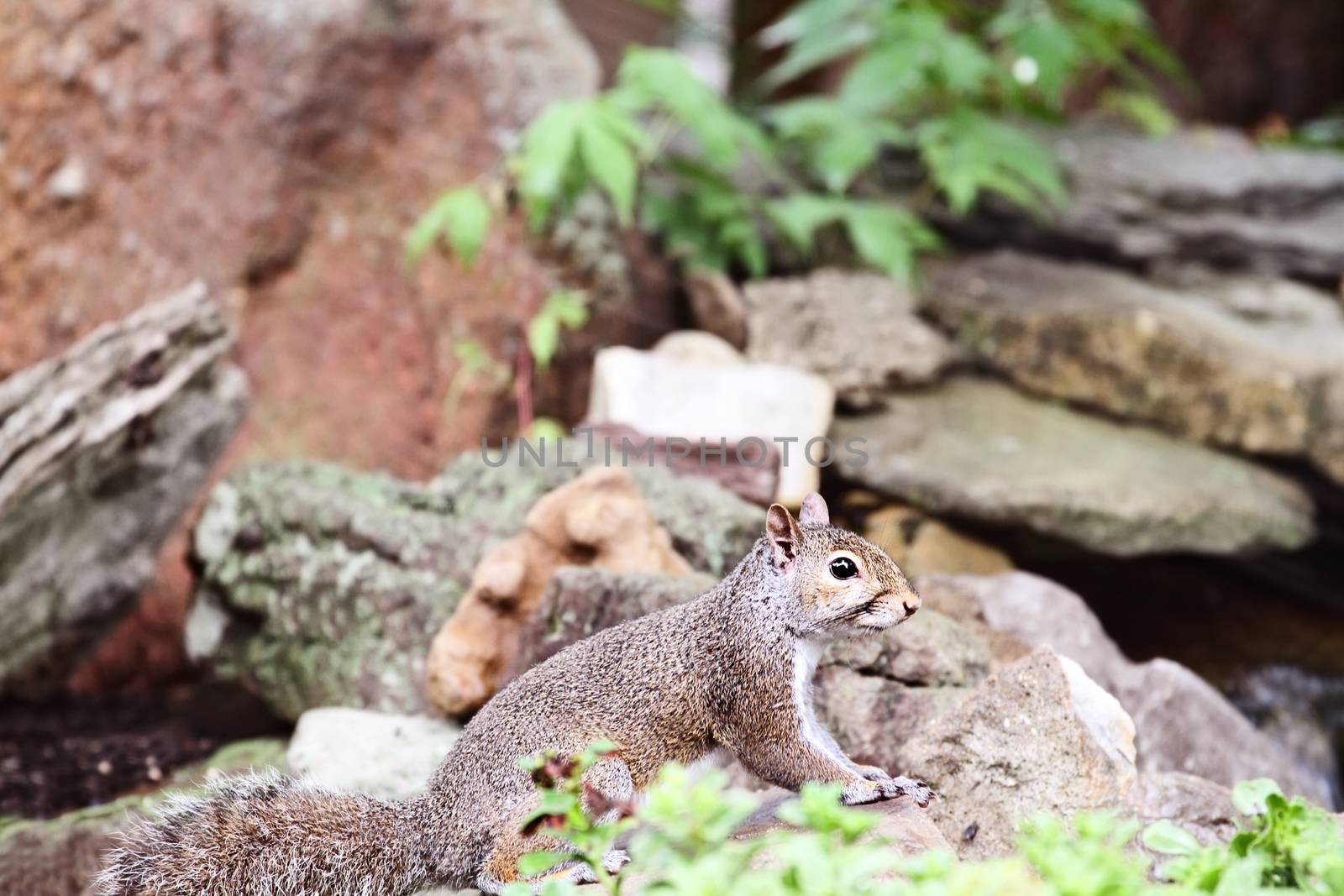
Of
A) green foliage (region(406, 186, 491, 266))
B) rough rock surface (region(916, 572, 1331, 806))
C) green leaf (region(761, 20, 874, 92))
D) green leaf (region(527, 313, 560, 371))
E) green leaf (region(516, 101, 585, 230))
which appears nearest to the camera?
rough rock surface (region(916, 572, 1331, 806))

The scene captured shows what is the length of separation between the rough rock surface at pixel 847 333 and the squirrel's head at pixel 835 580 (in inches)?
124

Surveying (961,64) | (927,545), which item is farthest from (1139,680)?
(961,64)

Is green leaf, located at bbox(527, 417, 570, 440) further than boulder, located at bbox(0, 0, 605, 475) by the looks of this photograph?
No

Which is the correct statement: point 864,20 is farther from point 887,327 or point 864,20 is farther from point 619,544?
point 619,544

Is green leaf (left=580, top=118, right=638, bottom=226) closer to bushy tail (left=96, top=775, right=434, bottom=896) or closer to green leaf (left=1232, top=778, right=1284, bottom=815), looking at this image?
bushy tail (left=96, top=775, right=434, bottom=896)

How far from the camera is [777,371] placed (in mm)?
5852

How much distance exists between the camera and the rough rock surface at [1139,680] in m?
3.84

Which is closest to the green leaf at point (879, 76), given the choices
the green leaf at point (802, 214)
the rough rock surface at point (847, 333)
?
the green leaf at point (802, 214)

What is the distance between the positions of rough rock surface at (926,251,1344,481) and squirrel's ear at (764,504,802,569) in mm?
4048

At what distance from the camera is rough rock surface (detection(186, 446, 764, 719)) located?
176 inches

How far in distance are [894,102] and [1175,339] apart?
7.74 ft

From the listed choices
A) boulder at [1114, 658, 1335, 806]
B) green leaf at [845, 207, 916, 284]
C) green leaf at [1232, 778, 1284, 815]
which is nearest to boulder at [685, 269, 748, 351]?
green leaf at [845, 207, 916, 284]

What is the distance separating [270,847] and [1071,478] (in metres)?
4.18

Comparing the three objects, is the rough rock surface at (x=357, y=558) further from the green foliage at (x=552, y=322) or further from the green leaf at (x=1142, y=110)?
the green leaf at (x=1142, y=110)
